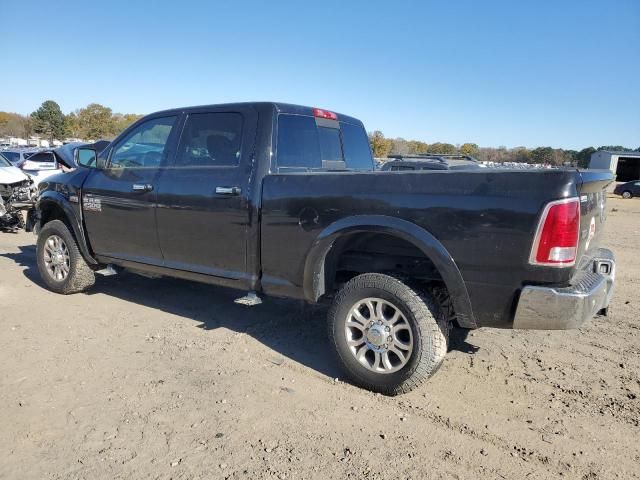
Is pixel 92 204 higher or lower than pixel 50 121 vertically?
lower

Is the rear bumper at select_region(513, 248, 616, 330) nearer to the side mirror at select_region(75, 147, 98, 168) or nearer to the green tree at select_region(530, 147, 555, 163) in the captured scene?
the side mirror at select_region(75, 147, 98, 168)

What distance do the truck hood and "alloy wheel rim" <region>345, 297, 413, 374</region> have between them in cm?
1049

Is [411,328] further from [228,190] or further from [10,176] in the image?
[10,176]

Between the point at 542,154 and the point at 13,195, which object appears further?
the point at 542,154

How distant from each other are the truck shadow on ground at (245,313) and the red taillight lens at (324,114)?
1990mm

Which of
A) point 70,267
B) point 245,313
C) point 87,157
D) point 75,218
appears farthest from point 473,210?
point 70,267

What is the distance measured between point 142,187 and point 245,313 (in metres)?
1.61

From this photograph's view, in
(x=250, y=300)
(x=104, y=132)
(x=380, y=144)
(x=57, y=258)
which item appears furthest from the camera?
(x=104, y=132)

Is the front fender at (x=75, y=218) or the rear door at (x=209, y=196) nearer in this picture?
the rear door at (x=209, y=196)

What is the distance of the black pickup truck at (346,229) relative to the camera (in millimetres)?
2902

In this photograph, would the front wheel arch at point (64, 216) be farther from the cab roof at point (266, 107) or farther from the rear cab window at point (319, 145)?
the rear cab window at point (319, 145)

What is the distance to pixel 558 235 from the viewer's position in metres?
2.79

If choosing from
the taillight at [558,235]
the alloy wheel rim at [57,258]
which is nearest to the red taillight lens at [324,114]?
the taillight at [558,235]

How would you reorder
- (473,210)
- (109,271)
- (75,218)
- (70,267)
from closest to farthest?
(473,210)
(109,271)
(75,218)
(70,267)
